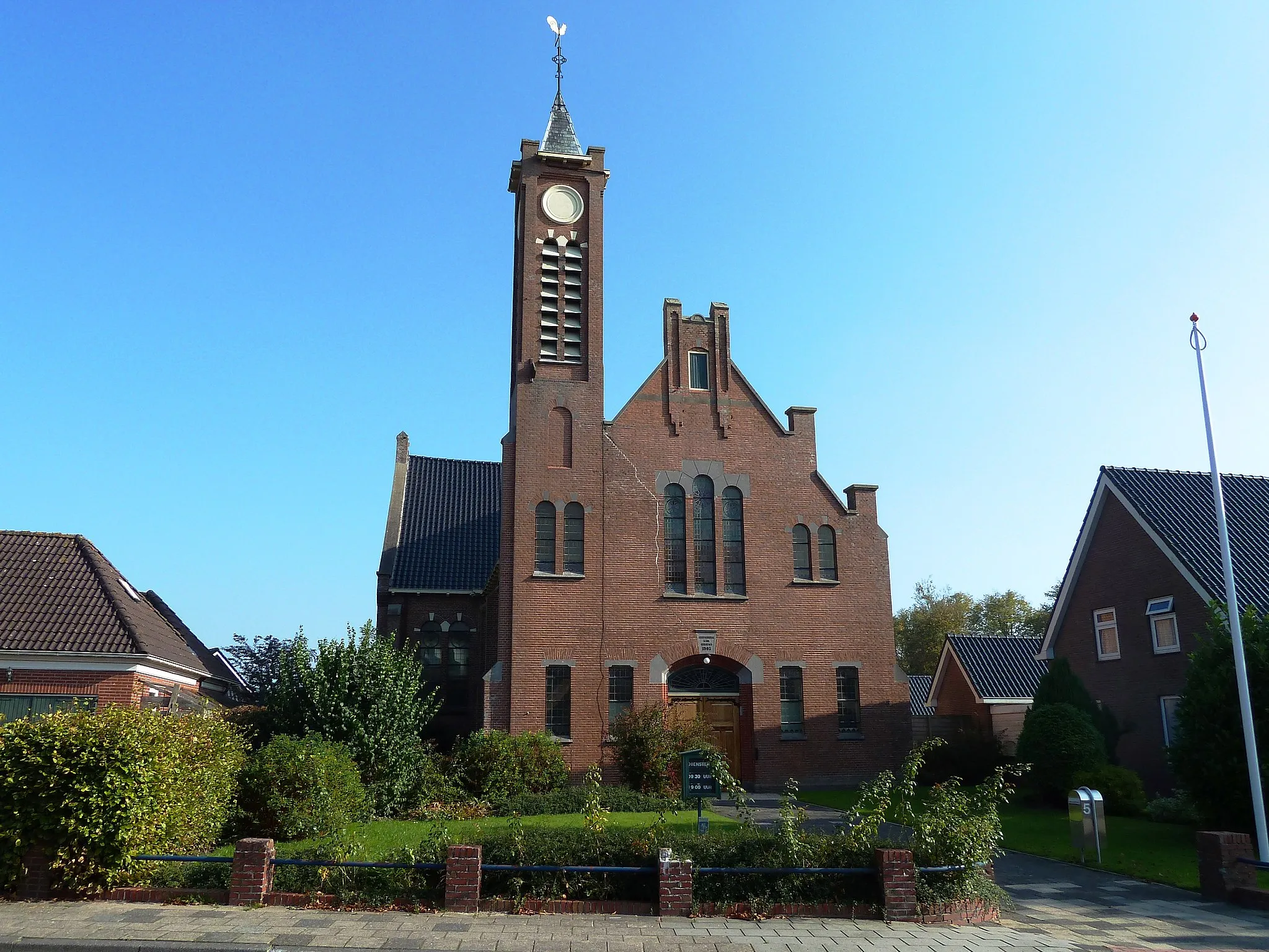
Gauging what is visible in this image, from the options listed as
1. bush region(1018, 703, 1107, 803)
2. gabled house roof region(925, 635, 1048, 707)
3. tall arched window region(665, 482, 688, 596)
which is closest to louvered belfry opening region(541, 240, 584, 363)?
tall arched window region(665, 482, 688, 596)

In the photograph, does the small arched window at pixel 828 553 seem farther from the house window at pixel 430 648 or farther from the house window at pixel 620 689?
the house window at pixel 430 648

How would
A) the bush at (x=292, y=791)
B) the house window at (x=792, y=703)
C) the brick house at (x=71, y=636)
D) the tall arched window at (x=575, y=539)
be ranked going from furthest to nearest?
the house window at (x=792, y=703) → the tall arched window at (x=575, y=539) → the brick house at (x=71, y=636) → the bush at (x=292, y=791)

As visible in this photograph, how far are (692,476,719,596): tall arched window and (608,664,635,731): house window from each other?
322 centimetres

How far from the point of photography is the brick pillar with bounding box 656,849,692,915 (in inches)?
478

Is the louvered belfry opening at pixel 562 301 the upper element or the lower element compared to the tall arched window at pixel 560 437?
upper

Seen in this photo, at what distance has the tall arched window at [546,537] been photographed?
27125mm

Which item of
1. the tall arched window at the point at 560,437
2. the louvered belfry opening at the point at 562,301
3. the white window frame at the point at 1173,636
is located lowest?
the white window frame at the point at 1173,636

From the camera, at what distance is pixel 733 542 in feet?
93.1

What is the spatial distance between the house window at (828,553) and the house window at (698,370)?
569 centimetres

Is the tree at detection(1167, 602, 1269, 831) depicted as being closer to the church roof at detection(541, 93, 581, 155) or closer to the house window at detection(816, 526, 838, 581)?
the house window at detection(816, 526, 838, 581)

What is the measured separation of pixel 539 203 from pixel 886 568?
617 inches

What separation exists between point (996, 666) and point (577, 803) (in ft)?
82.2

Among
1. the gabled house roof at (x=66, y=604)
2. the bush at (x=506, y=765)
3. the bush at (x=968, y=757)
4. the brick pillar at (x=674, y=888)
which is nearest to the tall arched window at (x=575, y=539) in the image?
the bush at (x=506, y=765)

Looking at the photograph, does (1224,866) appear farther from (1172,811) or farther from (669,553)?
(669,553)
